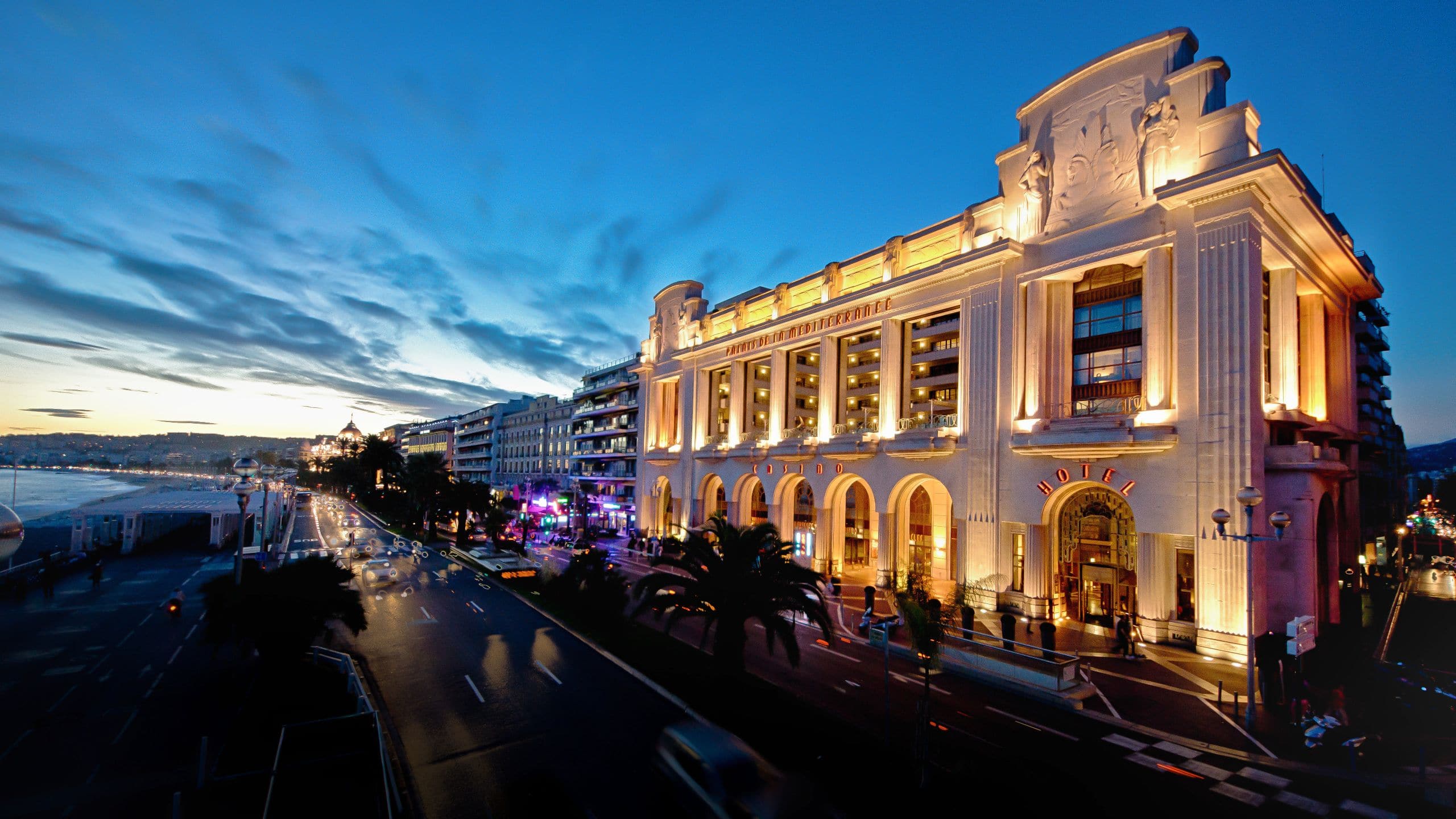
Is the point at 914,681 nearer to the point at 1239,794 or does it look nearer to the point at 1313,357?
the point at 1239,794

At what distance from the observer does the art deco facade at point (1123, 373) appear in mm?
23984

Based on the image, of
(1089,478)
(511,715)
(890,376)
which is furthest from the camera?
(890,376)

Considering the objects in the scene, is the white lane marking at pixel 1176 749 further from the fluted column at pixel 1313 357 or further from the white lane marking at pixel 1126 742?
the fluted column at pixel 1313 357

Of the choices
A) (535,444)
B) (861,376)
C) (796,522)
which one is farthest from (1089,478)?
(535,444)

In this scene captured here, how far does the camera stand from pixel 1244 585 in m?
22.7

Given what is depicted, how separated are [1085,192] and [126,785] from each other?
3824cm

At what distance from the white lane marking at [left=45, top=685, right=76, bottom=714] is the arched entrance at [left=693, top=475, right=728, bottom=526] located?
39.3 m

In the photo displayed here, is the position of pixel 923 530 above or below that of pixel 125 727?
above

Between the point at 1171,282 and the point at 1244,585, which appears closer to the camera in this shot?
the point at 1244,585

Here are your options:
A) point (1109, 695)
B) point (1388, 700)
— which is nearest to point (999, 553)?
point (1109, 695)

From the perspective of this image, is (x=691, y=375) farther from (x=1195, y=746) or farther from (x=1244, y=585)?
(x=1195, y=746)

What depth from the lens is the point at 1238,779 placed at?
1365 centimetres

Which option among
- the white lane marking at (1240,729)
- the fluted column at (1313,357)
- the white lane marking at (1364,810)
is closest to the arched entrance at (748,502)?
the white lane marking at (1240,729)

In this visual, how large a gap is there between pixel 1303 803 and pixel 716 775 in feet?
39.9
